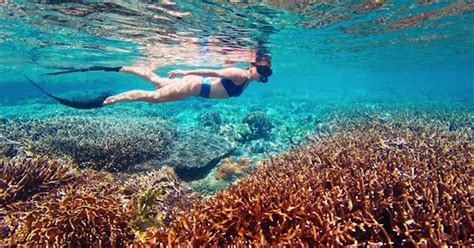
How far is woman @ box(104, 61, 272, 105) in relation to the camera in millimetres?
9117

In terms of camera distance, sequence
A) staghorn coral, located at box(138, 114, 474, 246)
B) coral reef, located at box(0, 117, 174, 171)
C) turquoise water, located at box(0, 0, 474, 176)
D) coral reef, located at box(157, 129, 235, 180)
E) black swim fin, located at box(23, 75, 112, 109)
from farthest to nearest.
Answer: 1. turquoise water, located at box(0, 0, 474, 176)
2. coral reef, located at box(157, 129, 235, 180)
3. coral reef, located at box(0, 117, 174, 171)
4. black swim fin, located at box(23, 75, 112, 109)
5. staghorn coral, located at box(138, 114, 474, 246)

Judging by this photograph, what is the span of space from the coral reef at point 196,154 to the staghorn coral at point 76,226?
5.15 m

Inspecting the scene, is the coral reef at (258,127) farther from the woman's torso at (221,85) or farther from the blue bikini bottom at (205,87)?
the blue bikini bottom at (205,87)

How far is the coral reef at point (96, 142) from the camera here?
30.1 ft

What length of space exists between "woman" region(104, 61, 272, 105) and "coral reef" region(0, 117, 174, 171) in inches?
71.6

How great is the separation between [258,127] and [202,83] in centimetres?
682

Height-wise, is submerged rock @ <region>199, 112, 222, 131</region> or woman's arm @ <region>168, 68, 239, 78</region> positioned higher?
woman's arm @ <region>168, 68, 239, 78</region>

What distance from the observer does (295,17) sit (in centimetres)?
1549

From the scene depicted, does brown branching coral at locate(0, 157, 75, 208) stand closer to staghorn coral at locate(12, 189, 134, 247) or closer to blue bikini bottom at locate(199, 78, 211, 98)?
staghorn coral at locate(12, 189, 134, 247)

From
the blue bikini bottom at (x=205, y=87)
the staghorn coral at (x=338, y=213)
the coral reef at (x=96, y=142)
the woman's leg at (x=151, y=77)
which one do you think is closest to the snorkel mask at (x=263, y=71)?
the blue bikini bottom at (x=205, y=87)

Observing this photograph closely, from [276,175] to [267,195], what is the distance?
1.63m

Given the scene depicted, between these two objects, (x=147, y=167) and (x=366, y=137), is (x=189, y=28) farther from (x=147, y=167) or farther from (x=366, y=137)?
(x=366, y=137)

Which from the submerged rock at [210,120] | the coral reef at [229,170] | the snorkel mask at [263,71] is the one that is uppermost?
the snorkel mask at [263,71]

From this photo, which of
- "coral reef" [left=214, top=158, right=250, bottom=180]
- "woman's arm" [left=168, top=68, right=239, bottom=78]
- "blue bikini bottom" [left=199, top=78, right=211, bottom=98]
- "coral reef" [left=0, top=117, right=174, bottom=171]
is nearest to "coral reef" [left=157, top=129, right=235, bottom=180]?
"coral reef" [left=0, top=117, right=174, bottom=171]
